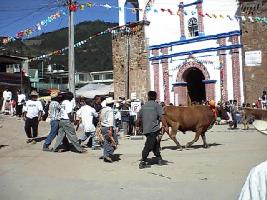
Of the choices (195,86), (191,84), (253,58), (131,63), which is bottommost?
(195,86)

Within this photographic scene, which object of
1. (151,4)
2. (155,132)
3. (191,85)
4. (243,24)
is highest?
(151,4)

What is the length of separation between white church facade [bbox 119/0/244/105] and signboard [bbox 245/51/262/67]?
0.82 m

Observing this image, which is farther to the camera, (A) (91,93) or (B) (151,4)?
(A) (91,93)

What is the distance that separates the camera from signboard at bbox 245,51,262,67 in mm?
24281

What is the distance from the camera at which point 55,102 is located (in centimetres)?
1314

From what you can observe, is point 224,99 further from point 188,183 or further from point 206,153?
point 188,183

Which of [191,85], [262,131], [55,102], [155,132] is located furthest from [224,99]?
[262,131]

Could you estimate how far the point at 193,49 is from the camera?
27.4 metres

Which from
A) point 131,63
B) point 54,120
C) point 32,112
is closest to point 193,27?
point 131,63

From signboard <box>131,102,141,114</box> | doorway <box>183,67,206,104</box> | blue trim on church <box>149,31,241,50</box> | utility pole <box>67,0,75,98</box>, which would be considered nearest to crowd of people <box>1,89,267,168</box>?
signboard <box>131,102,141,114</box>

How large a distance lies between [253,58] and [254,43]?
80 cm

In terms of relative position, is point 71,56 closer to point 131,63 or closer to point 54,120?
point 54,120

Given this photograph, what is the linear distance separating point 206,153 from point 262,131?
9.09 metres

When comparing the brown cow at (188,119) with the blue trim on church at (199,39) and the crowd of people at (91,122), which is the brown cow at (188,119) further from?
the blue trim on church at (199,39)
